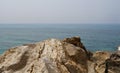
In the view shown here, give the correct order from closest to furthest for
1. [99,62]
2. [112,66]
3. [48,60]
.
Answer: [48,60]
[99,62]
[112,66]

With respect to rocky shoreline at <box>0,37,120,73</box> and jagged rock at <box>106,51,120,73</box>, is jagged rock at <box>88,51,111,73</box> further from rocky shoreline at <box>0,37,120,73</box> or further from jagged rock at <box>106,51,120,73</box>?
jagged rock at <box>106,51,120,73</box>

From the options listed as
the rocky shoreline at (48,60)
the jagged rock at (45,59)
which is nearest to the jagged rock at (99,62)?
the rocky shoreline at (48,60)

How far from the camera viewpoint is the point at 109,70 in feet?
55.3

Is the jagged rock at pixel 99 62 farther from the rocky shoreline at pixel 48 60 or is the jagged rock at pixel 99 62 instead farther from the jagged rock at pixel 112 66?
the jagged rock at pixel 112 66

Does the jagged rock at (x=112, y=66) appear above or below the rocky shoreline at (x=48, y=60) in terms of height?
below

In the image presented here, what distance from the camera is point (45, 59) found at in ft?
38.9

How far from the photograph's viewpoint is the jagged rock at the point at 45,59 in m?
11.4

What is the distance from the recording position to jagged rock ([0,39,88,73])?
37.4 feet

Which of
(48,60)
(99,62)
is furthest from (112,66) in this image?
(48,60)

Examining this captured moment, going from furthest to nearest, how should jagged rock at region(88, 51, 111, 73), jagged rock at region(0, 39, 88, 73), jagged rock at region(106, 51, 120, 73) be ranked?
jagged rock at region(106, 51, 120, 73)
jagged rock at region(88, 51, 111, 73)
jagged rock at region(0, 39, 88, 73)

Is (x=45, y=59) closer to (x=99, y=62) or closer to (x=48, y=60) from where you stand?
(x=48, y=60)

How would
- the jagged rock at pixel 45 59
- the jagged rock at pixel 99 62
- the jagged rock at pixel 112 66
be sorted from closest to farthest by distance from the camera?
the jagged rock at pixel 45 59
the jagged rock at pixel 99 62
the jagged rock at pixel 112 66

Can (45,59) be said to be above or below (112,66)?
above

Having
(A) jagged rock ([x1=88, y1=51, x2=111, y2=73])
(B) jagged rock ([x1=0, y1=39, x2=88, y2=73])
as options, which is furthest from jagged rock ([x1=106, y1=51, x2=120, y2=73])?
(B) jagged rock ([x1=0, y1=39, x2=88, y2=73])
